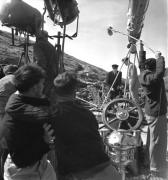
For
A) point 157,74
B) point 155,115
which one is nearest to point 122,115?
point 155,115

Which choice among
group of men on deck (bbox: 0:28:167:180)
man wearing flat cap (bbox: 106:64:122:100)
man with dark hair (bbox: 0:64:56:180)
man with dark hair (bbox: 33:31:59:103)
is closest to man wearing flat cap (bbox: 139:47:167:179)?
man with dark hair (bbox: 33:31:59:103)

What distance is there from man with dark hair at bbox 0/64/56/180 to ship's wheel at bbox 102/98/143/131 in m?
3.79

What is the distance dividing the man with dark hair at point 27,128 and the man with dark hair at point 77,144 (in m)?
0.10

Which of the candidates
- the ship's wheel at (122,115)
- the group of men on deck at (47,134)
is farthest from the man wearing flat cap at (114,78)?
the group of men on deck at (47,134)

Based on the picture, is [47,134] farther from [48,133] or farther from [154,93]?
[154,93]

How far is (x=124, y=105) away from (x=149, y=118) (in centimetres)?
107

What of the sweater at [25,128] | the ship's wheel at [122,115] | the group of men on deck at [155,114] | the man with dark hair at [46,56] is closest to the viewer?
the sweater at [25,128]

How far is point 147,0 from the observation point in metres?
6.47

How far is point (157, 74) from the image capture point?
5.25 metres

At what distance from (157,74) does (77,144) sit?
9.90 ft

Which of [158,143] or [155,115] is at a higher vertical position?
[155,115]

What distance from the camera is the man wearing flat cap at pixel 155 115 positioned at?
531 centimetres

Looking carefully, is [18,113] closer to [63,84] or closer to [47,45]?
[63,84]

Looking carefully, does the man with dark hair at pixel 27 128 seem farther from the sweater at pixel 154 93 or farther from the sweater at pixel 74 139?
the sweater at pixel 154 93
